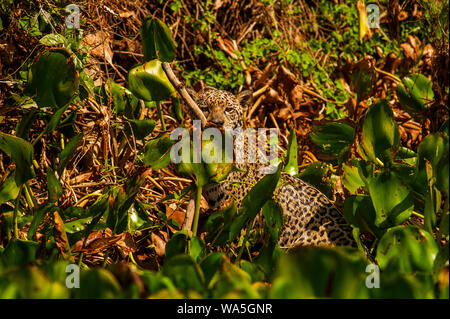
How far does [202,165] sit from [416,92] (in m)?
1.73

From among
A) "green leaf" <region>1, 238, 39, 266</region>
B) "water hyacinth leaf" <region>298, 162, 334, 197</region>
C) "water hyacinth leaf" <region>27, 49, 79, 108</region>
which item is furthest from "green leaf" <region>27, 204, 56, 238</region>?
"water hyacinth leaf" <region>298, 162, 334, 197</region>

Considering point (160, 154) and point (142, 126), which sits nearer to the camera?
point (160, 154)

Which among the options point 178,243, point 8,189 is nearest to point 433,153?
point 178,243

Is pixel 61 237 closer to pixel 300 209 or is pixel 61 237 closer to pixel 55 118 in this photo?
pixel 55 118

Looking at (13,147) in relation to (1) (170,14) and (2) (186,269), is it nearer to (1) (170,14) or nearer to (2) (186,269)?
(2) (186,269)

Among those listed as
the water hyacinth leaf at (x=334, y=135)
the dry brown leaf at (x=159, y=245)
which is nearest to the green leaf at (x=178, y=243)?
the dry brown leaf at (x=159, y=245)

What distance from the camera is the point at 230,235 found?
7.82 ft

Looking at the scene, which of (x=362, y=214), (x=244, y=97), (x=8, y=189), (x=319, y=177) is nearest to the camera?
(x=8, y=189)

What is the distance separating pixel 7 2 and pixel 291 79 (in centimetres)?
240

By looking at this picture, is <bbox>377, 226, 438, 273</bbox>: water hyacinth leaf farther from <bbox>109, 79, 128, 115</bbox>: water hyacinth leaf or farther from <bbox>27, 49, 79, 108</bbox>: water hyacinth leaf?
<bbox>109, 79, 128, 115</bbox>: water hyacinth leaf

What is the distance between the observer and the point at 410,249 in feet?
6.10

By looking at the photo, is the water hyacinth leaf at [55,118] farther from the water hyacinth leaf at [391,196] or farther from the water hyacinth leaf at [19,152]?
the water hyacinth leaf at [391,196]

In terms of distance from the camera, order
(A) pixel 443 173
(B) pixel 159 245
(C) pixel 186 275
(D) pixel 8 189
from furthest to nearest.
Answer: (B) pixel 159 245 → (D) pixel 8 189 → (A) pixel 443 173 → (C) pixel 186 275
